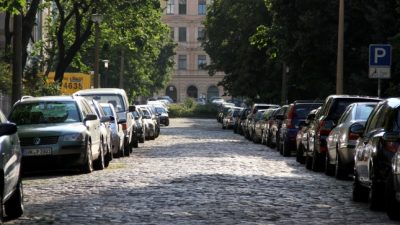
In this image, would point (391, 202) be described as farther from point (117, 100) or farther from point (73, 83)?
point (73, 83)

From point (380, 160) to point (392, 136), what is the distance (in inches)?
23.8

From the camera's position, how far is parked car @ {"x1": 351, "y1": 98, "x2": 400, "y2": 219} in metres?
13.5

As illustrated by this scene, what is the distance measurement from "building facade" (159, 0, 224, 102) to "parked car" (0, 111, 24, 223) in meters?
140

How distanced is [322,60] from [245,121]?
38.0 ft

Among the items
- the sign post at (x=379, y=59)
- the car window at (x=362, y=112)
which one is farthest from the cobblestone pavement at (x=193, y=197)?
the sign post at (x=379, y=59)

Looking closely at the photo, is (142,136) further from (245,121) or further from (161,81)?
(161,81)

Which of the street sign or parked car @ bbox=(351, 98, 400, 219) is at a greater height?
the street sign

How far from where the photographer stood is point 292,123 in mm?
33844

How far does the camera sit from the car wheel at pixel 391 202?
13.4 m

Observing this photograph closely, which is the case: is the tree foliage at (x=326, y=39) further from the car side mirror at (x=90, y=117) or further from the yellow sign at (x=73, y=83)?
the car side mirror at (x=90, y=117)

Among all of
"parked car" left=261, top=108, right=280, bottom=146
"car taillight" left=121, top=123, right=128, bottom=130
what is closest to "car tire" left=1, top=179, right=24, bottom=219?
"car taillight" left=121, top=123, right=128, bottom=130

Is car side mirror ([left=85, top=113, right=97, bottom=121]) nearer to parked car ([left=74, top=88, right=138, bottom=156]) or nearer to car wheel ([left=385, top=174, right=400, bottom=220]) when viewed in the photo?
parked car ([left=74, top=88, right=138, bottom=156])

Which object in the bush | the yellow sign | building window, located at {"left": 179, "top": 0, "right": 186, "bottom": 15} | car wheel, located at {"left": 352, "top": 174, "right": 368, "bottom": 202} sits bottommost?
the bush

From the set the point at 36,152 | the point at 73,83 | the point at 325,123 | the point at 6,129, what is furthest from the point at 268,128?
the point at 6,129
